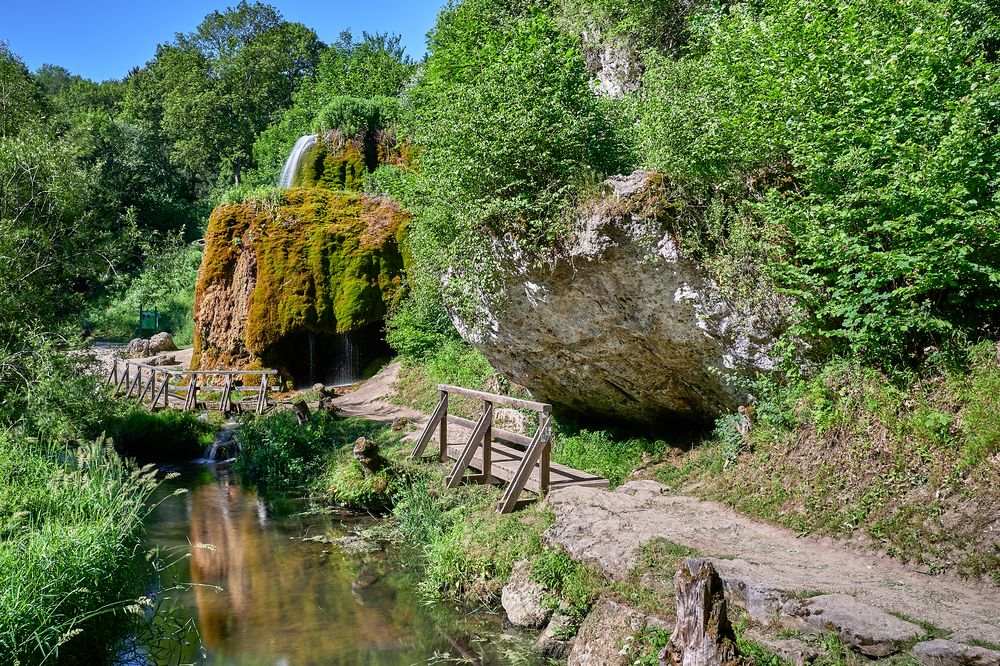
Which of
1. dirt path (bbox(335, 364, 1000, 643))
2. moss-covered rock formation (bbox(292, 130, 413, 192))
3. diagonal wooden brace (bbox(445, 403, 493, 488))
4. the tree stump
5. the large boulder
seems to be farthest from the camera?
the large boulder

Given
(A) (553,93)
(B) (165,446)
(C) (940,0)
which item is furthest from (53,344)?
(C) (940,0)

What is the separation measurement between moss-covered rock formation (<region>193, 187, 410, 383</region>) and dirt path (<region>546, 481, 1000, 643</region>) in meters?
13.6

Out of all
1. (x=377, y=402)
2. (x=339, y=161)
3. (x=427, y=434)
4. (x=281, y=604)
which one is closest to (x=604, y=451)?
(x=427, y=434)

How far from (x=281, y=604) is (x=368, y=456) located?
328cm

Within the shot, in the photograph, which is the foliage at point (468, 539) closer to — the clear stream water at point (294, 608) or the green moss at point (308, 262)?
the clear stream water at point (294, 608)

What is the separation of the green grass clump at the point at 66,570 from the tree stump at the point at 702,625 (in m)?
3.85

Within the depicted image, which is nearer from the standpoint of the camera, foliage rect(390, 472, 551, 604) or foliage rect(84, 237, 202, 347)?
foliage rect(390, 472, 551, 604)

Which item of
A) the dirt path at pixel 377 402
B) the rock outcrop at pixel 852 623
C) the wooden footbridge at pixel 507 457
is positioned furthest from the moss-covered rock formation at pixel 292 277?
the rock outcrop at pixel 852 623

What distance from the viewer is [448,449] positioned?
464 inches

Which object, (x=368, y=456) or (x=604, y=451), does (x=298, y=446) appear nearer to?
(x=368, y=456)

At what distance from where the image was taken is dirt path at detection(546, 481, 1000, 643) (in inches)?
212

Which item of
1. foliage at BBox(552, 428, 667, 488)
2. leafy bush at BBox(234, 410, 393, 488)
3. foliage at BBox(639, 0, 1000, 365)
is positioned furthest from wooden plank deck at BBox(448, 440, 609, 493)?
foliage at BBox(639, 0, 1000, 365)

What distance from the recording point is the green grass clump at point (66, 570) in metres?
5.14

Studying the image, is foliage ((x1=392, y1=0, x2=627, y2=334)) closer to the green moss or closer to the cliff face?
the cliff face
